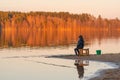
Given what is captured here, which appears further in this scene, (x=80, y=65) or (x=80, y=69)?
(x=80, y=65)

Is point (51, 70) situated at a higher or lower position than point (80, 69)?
lower

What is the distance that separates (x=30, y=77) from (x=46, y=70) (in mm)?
3471

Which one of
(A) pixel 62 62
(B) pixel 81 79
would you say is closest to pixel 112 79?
(B) pixel 81 79

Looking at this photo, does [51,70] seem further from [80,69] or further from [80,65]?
[80,65]

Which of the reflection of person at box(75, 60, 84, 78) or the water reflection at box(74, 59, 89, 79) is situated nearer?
the reflection of person at box(75, 60, 84, 78)

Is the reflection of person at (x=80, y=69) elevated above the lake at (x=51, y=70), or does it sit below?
above

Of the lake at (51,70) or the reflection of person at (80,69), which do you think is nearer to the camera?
the lake at (51,70)

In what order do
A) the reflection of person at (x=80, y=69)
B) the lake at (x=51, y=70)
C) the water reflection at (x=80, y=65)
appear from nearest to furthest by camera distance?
1. the lake at (x=51, y=70)
2. the reflection of person at (x=80, y=69)
3. the water reflection at (x=80, y=65)

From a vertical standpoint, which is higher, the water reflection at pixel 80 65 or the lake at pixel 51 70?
the water reflection at pixel 80 65

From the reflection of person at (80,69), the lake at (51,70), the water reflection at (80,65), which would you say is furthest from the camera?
the water reflection at (80,65)

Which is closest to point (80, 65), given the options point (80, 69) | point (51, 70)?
point (80, 69)

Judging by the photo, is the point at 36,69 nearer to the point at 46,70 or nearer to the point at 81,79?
the point at 46,70

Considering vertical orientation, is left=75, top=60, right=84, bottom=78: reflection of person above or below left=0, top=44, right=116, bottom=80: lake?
above

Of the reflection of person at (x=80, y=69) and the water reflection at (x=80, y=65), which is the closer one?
the reflection of person at (x=80, y=69)
